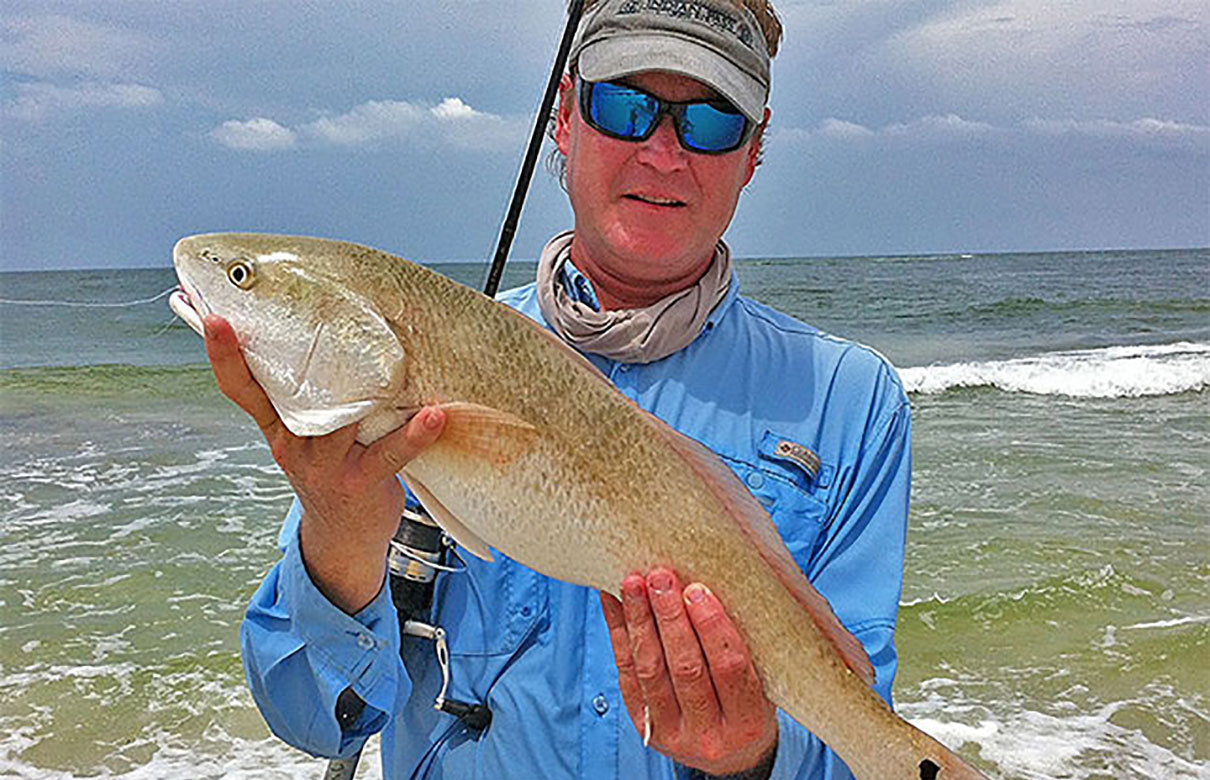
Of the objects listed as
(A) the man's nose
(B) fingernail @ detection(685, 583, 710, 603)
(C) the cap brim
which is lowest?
(B) fingernail @ detection(685, 583, 710, 603)

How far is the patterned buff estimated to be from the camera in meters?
2.56

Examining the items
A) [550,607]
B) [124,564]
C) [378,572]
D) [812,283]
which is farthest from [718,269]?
[812,283]

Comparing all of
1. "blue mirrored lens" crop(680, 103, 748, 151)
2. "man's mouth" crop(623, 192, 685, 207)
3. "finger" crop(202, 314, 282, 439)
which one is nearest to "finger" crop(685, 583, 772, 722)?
"finger" crop(202, 314, 282, 439)

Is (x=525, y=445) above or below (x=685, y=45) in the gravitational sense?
below

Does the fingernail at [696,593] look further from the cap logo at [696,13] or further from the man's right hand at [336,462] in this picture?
the cap logo at [696,13]

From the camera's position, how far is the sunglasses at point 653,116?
2.54 metres

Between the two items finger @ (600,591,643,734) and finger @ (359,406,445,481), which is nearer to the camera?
finger @ (359,406,445,481)

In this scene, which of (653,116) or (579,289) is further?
(579,289)

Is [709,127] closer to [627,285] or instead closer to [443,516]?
[627,285]

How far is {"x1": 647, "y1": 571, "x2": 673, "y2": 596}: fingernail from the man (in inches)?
5.4

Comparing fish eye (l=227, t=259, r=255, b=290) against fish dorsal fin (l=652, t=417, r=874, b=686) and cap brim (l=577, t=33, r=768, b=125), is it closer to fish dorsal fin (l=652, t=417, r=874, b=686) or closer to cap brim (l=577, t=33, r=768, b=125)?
fish dorsal fin (l=652, t=417, r=874, b=686)

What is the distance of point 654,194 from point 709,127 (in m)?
0.21

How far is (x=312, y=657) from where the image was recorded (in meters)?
2.31

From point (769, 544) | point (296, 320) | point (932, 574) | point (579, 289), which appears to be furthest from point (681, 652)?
point (932, 574)
